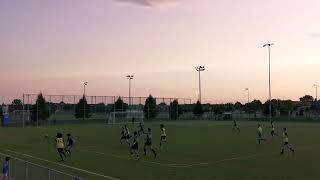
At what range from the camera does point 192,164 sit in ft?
87.2

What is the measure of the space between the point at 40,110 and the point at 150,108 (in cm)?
2697

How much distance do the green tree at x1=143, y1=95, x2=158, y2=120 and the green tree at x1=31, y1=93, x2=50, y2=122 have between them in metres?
23.9

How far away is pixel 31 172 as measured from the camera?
1862 cm

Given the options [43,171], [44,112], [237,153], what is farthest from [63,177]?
[44,112]

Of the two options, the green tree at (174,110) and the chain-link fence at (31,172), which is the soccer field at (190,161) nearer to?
the chain-link fence at (31,172)

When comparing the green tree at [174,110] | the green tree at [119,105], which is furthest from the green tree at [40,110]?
the green tree at [174,110]

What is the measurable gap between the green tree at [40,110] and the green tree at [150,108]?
23.9m

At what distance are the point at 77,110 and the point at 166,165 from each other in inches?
3022

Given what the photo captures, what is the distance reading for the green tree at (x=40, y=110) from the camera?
295 feet

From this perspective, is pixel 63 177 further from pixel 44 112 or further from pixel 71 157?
pixel 44 112

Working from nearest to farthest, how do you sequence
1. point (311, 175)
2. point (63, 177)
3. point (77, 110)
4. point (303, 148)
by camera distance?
1. point (63, 177)
2. point (311, 175)
3. point (303, 148)
4. point (77, 110)

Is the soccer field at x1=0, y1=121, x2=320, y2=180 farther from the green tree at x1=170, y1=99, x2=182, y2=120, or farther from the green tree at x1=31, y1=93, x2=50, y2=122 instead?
the green tree at x1=170, y1=99, x2=182, y2=120

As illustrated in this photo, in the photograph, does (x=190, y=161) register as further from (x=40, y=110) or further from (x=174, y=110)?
(x=174, y=110)

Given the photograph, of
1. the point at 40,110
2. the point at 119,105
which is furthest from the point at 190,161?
the point at 119,105
